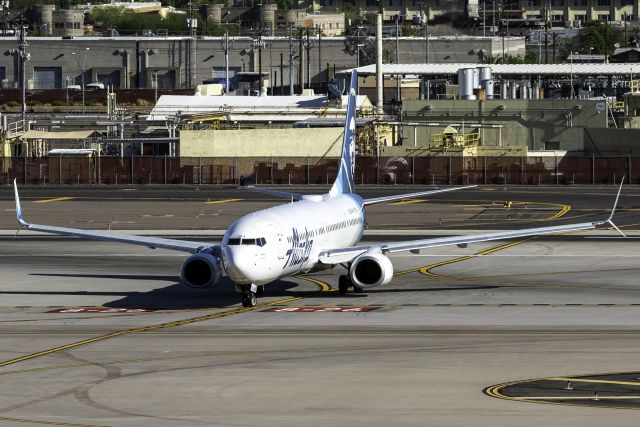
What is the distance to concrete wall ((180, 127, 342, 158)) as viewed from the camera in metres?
147

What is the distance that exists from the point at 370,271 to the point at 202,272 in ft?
23.5

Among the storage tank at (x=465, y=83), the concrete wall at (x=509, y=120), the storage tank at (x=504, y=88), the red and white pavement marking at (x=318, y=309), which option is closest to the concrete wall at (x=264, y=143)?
the concrete wall at (x=509, y=120)

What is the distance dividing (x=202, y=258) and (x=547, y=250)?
27.8m

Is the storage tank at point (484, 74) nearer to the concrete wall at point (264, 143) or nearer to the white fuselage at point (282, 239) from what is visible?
the concrete wall at point (264, 143)

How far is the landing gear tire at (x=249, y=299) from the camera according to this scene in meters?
56.0

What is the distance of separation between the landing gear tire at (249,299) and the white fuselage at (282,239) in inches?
50.1

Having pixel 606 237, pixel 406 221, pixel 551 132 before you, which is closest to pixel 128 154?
pixel 551 132

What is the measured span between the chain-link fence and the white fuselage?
7241cm

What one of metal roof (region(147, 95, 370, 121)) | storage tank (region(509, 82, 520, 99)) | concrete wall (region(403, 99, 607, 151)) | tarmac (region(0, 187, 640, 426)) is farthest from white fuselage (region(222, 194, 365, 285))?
storage tank (region(509, 82, 520, 99))

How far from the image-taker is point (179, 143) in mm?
147750

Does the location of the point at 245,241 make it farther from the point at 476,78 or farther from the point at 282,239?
the point at 476,78

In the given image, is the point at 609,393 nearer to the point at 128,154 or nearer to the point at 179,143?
the point at 179,143

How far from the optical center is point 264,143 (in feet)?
486

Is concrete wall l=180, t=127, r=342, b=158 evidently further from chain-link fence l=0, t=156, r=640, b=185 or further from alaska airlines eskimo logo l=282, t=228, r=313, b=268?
alaska airlines eskimo logo l=282, t=228, r=313, b=268
